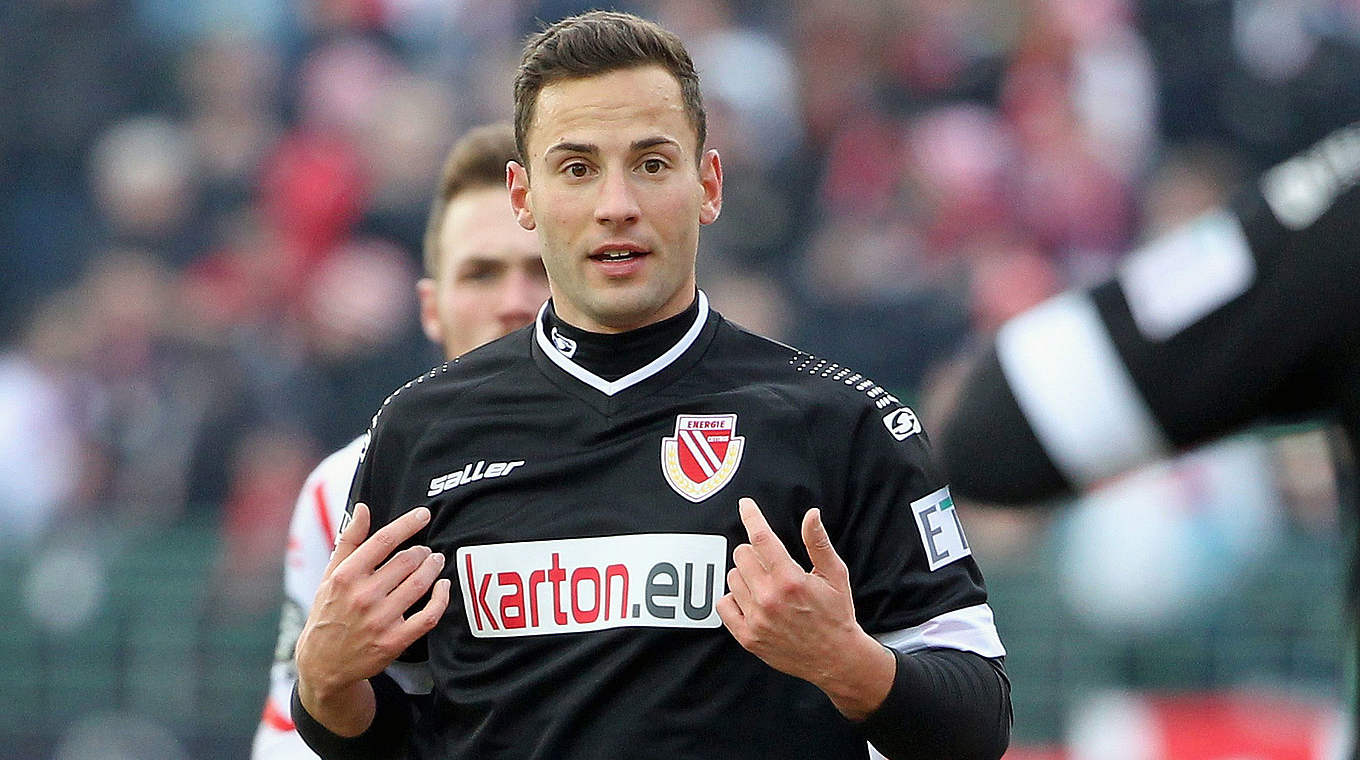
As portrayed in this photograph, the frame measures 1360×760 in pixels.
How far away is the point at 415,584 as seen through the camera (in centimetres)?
308

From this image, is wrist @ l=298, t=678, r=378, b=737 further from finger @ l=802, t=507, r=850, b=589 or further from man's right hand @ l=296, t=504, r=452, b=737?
finger @ l=802, t=507, r=850, b=589

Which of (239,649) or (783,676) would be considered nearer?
(783,676)

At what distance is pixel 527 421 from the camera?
326cm

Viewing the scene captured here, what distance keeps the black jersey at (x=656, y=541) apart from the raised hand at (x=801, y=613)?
0.24 metres

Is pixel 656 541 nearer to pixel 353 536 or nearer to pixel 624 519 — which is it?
pixel 624 519

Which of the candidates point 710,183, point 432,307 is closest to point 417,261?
point 432,307

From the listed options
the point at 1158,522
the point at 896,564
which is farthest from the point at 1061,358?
the point at 1158,522

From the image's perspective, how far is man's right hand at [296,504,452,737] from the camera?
120 inches

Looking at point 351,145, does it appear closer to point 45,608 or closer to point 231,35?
point 231,35

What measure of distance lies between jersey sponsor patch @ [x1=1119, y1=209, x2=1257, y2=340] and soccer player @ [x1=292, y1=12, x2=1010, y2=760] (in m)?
1.03

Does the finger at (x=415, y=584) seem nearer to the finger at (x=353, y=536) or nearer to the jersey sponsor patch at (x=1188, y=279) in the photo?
the finger at (x=353, y=536)

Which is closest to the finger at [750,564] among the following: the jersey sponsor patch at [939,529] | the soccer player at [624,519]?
the soccer player at [624,519]

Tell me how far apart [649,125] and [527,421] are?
501 millimetres

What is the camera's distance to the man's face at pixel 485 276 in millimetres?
4383
